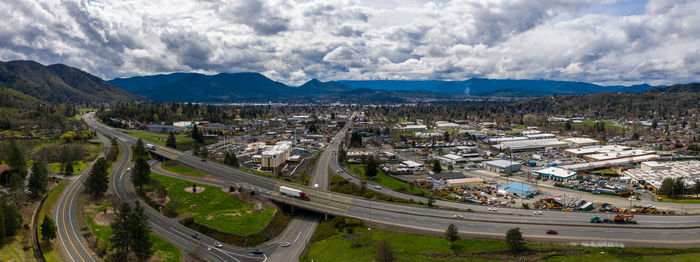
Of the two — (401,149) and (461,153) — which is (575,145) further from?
(401,149)

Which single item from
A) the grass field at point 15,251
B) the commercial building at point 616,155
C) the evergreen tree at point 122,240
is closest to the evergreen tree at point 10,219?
the grass field at point 15,251

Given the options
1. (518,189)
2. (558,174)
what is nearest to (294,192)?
(518,189)

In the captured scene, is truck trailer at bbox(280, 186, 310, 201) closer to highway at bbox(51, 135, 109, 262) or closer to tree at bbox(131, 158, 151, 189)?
tree at bbox(131, 158, 151, 189)

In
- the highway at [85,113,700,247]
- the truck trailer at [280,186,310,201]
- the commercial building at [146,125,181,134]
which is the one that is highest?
the commercial building at [146,125,181,134]

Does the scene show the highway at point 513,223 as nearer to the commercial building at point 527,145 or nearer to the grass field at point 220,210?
the grass field at point 220,210

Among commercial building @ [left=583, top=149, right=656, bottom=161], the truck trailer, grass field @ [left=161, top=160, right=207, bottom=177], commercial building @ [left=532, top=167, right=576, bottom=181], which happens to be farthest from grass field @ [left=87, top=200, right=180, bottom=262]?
commercial building @ [left=583, top=149, right=656, bottom=161]

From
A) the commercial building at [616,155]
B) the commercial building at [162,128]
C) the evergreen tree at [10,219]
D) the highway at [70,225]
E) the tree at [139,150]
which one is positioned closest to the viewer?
the highway at [70,225]
